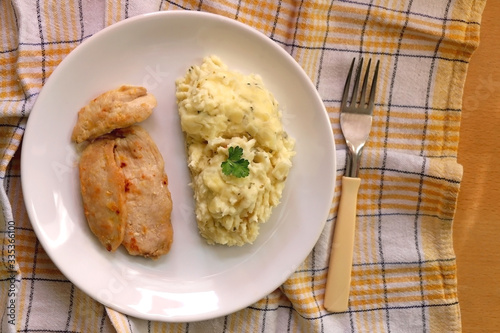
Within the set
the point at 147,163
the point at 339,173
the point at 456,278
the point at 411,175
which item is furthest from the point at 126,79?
the point at 456,278

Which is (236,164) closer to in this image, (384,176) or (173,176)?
(173,176)

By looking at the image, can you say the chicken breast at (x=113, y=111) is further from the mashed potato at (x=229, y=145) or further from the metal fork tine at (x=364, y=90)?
the metal fork tine at (x=364, y=90)

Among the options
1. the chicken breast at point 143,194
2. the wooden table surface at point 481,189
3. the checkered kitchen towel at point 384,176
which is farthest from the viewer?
the wooden table surface at point 481,189

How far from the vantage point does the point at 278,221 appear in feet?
8.41

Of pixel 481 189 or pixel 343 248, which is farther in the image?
pixel 481 189

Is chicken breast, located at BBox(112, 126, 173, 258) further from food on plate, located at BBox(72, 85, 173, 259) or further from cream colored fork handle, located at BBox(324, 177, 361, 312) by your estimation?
cream colored fork handle, located at BBox(324, 177, 361, 312)

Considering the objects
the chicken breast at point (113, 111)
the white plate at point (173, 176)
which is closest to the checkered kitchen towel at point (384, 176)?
the white plate at point (173, 176)

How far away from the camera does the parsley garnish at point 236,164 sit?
2252mm

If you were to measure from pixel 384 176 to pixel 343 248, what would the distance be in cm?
45

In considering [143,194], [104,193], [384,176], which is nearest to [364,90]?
[384,176]

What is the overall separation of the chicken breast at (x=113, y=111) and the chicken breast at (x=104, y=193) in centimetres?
10

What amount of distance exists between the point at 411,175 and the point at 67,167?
1762mm

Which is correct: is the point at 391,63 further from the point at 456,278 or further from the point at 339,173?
the point at 456,278

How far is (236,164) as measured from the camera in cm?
227
